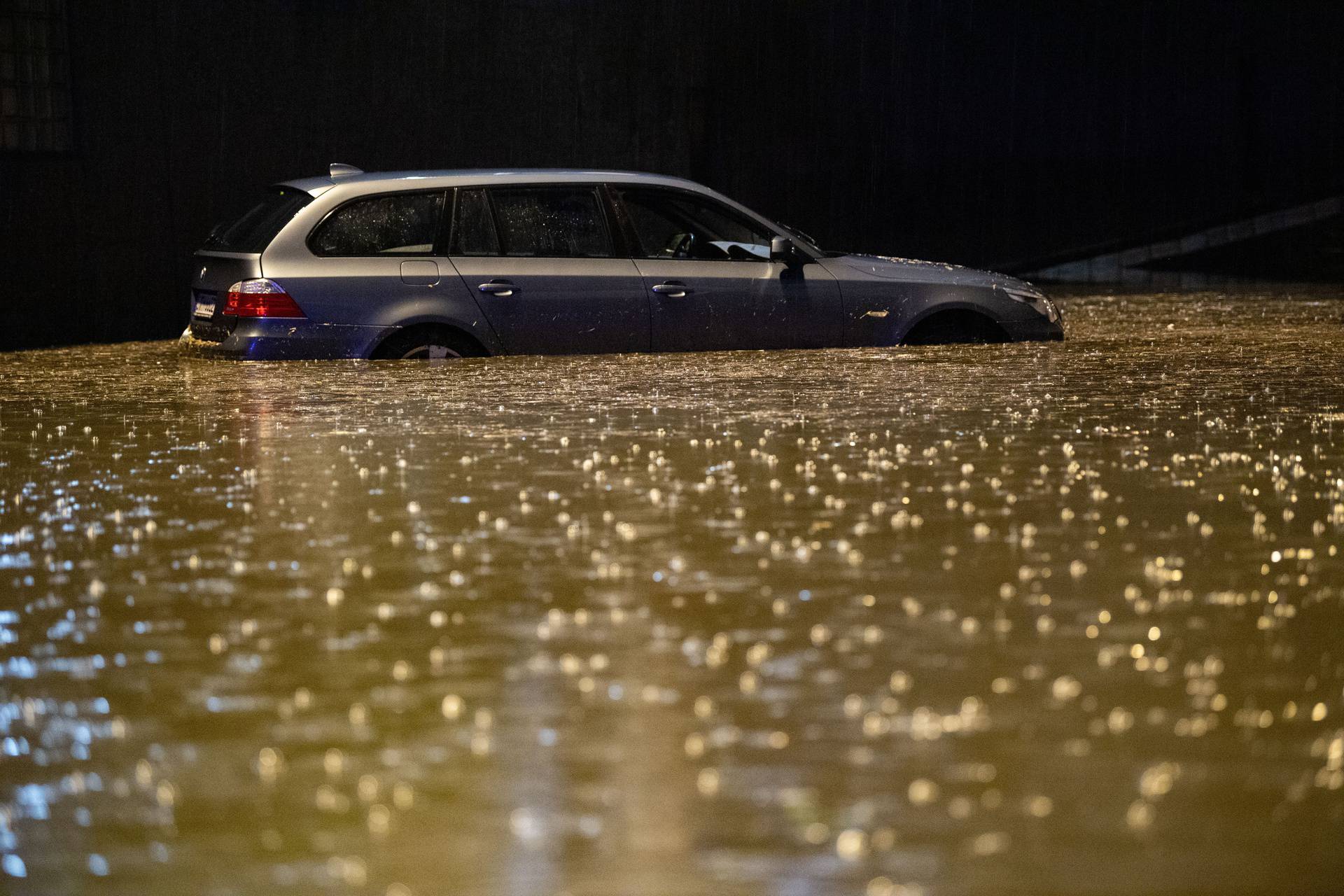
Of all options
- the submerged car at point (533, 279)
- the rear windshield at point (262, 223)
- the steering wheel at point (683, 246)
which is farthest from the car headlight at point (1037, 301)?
the rear windshield at point (262, 223)

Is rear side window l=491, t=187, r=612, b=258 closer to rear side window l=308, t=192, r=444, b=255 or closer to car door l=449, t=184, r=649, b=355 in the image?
car door l=449, t=184, r=649, b=355

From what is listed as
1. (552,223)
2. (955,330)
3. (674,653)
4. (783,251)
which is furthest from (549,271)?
(674,653)

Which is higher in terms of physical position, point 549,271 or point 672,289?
point 549,271

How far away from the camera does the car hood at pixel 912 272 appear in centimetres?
1250

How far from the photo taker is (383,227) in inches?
465

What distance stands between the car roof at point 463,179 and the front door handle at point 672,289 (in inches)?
22.7

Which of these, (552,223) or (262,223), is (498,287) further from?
(262,223)

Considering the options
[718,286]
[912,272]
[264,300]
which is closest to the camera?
[264,300]

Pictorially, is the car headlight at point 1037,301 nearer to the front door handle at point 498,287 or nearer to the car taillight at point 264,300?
the front door handle at point 498,287

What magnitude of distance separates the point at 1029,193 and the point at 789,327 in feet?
40.5

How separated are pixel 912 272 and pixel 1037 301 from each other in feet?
3.10

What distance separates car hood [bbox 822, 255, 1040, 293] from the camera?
12500 millimetres

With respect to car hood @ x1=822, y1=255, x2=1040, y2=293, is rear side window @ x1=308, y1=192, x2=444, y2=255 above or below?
above

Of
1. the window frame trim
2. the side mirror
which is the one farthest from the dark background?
the side mirror
